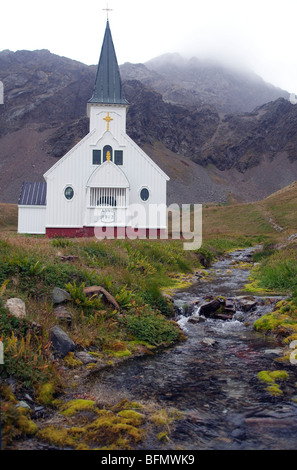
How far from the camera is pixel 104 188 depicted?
1344 inches

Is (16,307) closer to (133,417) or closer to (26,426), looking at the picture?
(26,426)

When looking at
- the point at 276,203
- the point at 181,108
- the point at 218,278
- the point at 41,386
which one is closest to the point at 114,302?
the point at 41,386

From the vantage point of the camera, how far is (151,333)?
9.99m

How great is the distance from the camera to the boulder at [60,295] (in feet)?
32.2

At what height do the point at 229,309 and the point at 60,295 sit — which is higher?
the point at 60,295

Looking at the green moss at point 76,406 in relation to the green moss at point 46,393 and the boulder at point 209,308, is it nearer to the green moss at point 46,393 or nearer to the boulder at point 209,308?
the green moss at point 46,393

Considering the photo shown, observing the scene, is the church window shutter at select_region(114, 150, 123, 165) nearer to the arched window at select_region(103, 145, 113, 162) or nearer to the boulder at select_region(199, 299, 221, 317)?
the arched window at select_region(103, 145, 113, 162)

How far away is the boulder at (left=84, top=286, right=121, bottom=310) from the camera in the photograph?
10609 mm

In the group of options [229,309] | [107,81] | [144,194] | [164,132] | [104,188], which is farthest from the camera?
[164,132]

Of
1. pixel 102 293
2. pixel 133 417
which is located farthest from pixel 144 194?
pixel 133 417

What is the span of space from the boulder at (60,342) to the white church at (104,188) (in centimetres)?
2484

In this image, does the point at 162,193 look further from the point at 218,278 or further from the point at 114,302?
the point at 114,302

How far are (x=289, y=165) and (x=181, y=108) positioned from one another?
182ft

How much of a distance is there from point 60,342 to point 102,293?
278 centimetres
